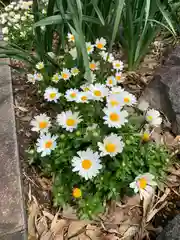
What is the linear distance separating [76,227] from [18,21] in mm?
1639

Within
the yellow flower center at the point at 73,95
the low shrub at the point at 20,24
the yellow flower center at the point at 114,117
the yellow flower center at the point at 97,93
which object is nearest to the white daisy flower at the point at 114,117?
the yellow flower center at the point at 114,117

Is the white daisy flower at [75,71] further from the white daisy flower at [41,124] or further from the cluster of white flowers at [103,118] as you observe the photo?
the white daisy flower at [41,124]

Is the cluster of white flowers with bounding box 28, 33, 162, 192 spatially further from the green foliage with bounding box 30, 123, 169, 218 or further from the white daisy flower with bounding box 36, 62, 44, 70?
A: the white daisy flower with bounding box 36, 62, 44, 70

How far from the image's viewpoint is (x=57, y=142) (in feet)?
5.01

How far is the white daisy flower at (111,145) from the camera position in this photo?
1375 millimetres

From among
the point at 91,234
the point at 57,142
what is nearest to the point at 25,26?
the point at 57,142

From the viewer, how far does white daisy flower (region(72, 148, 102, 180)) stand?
4.47 feet

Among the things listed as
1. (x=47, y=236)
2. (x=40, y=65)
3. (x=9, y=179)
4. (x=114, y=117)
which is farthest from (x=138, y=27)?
(x=47, y=236)

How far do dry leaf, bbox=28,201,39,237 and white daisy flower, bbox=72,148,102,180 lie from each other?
307mm

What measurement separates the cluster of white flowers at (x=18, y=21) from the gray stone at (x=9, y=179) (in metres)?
0.63

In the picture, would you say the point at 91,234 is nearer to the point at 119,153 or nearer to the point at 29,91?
the point at 119,153

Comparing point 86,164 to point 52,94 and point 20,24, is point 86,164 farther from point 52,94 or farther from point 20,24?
point 20,24

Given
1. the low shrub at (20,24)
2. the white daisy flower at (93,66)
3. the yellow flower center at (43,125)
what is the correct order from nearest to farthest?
1. the yellow flower center at (43,125)
2. the white daisy flower at (93,66)
3. the low shrub at (20,24)

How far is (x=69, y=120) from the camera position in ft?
4.90
